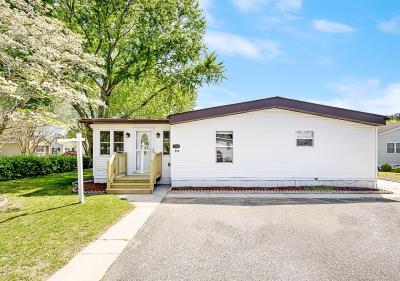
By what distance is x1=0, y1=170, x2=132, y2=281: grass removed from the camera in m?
4.21

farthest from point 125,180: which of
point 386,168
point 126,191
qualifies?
point 386,168

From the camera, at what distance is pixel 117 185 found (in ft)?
37.2

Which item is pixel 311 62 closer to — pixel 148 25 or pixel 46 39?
pixel 148 25

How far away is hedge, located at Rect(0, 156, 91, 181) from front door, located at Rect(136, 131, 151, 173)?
898 centimetres

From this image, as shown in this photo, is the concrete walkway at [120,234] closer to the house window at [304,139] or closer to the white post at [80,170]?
the white post at [80,170]

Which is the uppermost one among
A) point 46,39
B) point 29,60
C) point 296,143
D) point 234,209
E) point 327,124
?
point 46,39

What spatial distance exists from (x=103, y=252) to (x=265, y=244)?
3178 millimetres

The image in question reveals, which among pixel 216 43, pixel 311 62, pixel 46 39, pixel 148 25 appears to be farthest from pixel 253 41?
pixel 46 39

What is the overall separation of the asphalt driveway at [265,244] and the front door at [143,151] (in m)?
5.35

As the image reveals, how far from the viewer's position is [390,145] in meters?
28.3

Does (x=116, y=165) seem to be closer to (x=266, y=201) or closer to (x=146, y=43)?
(x=266, y=201)

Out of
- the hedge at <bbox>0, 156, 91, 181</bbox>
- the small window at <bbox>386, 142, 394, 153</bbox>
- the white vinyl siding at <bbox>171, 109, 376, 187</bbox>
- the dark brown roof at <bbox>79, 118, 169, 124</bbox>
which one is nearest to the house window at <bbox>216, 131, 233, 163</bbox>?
the white vinyl siding at <bbox>171, 109, 376, 187</bbox>

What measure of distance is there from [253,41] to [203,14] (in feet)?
30.9

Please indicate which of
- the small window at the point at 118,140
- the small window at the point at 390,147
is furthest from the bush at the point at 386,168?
the small window at the point at 118,140
